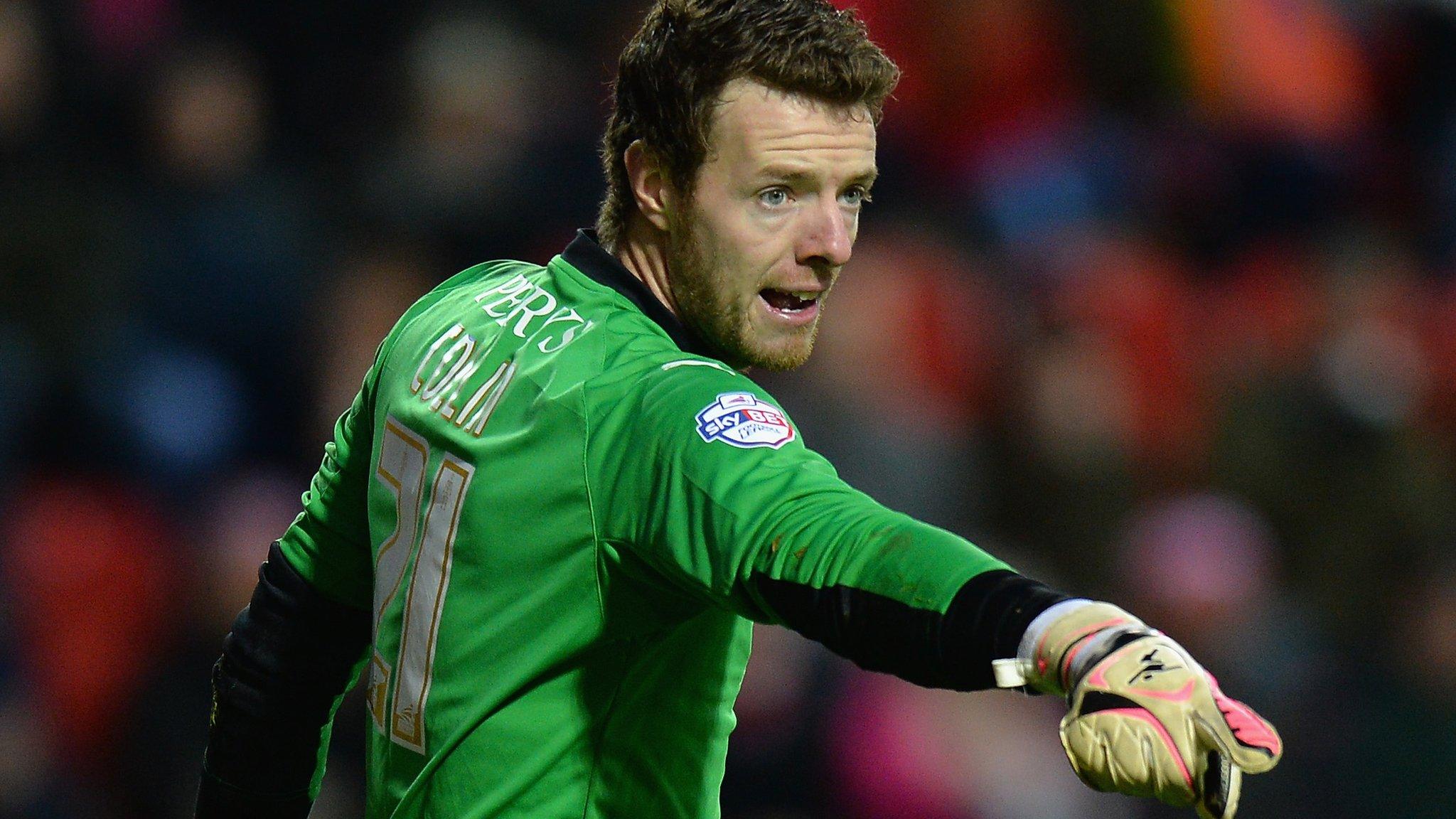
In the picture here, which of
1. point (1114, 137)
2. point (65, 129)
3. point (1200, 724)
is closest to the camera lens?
point (1200, 724)

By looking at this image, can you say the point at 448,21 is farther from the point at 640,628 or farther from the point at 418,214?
the point at 640,628

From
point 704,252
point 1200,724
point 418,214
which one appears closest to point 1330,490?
point 418,214

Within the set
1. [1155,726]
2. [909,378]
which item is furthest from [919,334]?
[1155,726]

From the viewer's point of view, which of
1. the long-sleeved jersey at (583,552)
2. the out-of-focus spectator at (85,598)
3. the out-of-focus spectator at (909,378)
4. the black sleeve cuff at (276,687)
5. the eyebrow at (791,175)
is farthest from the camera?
the out-of-focus spectator at (909,378)

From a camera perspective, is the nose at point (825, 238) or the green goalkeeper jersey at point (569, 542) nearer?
the green goalkeeper jersey at point (569, 542)

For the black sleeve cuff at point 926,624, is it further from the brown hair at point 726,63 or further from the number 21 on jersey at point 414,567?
the brown hair at point 726,63

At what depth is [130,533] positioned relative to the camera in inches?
207

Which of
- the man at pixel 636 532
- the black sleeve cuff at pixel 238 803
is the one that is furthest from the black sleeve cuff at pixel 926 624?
the black sleeve cuff at pixel 238 803

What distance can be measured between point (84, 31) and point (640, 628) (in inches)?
175

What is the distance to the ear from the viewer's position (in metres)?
2.48

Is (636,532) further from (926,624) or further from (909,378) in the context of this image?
(909,378)

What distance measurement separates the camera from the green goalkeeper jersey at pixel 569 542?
1.89 metres

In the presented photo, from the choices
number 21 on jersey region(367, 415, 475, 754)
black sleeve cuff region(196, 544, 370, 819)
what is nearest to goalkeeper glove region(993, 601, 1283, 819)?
number 21 on jersey region(367, 415, 475, 754)

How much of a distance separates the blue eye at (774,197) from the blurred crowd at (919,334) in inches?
107
